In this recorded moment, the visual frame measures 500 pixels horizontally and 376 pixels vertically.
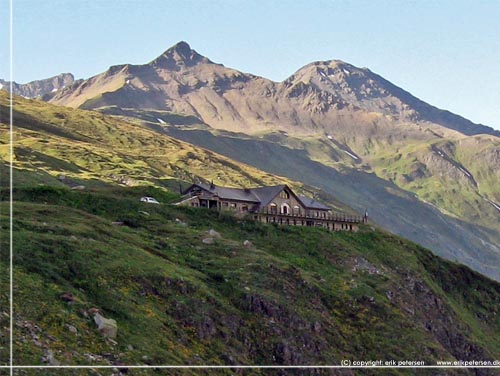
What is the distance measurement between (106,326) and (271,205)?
2883 inches

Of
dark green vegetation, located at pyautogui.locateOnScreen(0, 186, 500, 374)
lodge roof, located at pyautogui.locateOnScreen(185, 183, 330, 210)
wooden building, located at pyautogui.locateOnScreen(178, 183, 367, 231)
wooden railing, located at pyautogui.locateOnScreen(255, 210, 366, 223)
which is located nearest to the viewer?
dark green vegetation, located at pyautogui.locateOnScreen(0, 186, 500, 374)

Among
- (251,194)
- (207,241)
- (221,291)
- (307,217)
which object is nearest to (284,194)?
(251,194)

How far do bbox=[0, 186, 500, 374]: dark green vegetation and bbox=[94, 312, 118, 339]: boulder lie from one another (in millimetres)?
556

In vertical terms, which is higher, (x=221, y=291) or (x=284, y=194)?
(x=284, y=194)

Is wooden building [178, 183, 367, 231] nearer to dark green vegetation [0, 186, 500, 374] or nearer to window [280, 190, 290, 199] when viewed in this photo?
window [280, 190, 290, 199]

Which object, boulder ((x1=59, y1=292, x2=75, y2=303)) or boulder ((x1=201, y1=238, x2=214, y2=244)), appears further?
boulder ((x1=201, y1=238, x2=214, y2=244))

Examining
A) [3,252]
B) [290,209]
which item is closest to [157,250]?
[3,252]

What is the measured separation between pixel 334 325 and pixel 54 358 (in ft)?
125

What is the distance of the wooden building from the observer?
127 m

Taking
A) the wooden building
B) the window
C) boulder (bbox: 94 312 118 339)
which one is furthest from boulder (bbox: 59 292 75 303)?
the window

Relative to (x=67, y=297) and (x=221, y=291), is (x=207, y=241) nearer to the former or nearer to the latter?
(x=221, y=291)

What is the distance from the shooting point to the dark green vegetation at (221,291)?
63.2 metres

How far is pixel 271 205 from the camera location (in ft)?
436

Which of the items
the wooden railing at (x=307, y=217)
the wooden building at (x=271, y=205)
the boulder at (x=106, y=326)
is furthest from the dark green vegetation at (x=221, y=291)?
the wooden railing at (x=307, y=217)
